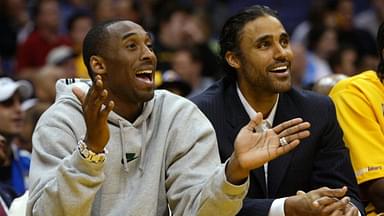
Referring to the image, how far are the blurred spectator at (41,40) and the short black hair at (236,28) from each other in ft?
19.3

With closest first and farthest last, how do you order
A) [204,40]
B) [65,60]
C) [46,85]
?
[46,85] → [65,60] → [204,40]

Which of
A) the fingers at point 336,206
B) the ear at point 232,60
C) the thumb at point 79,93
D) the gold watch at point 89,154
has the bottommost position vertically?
the fingers at point 336,206

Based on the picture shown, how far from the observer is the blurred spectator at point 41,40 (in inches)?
443

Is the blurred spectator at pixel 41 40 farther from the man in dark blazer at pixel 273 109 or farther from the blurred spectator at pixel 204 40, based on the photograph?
the man in dark blazer at pixel 273 109

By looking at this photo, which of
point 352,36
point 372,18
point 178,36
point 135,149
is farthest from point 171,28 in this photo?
point 135,149

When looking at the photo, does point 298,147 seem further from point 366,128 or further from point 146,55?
point 146,55

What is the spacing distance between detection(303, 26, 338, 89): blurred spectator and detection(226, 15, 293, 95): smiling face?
19.8 feet

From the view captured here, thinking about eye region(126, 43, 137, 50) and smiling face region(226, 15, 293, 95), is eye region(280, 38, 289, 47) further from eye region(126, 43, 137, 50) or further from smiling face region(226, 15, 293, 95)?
eye region(126, 43, 137, 50)

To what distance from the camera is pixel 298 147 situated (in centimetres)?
518

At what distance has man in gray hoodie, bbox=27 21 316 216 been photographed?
14.3 ft

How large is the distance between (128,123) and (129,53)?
12.0 inches

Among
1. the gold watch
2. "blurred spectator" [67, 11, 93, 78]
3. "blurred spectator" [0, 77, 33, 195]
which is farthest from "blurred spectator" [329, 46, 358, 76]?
the gold watch

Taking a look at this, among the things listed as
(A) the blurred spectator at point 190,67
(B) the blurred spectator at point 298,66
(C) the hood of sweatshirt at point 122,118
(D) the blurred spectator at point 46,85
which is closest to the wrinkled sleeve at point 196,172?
(C) the hood of sweatshirt at point 122,118

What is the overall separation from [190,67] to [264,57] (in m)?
5.03
